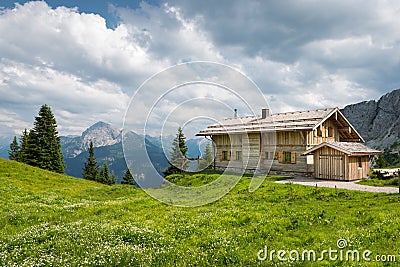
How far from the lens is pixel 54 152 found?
2670 inches

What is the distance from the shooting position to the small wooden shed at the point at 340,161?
30.4 metres

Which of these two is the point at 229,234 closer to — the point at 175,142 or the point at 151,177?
the point at 151,177

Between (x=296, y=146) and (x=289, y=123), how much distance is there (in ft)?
10.5

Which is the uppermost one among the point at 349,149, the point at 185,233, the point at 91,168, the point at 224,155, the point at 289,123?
the point at 289,123

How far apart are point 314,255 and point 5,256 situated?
982 cm

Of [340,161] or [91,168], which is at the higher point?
[340,161]

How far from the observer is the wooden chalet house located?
31547 millimetres

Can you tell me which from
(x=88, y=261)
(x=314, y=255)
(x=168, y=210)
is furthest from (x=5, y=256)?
(x=314, y=255)

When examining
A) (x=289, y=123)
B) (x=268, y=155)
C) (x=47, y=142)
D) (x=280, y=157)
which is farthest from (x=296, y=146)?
(x=47, y=142)

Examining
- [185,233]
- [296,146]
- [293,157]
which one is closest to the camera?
[185,233]

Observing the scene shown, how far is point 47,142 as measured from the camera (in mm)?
67125

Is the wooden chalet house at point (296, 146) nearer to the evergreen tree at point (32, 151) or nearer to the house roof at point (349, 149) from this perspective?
the house roof at point (349, 149)

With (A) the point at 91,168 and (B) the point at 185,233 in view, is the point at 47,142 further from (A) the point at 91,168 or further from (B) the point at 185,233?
(B) the point at 185,233

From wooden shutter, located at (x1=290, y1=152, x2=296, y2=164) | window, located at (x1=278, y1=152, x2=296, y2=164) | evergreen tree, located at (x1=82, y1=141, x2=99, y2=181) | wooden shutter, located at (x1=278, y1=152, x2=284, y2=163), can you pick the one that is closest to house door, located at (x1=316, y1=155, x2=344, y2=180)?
wooden shutter, located at (x1=290, y1=152, x2=296, y2=164)
